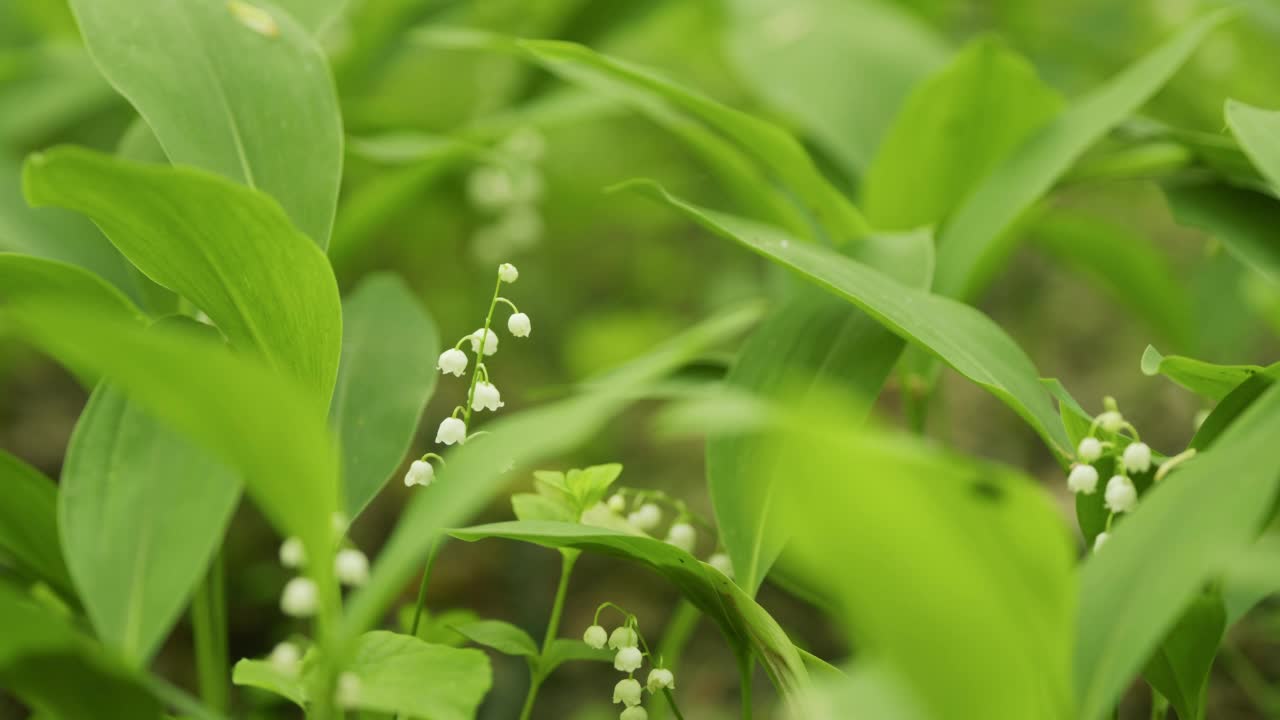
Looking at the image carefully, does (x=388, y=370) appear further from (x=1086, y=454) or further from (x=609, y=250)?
(x=609, y=250)

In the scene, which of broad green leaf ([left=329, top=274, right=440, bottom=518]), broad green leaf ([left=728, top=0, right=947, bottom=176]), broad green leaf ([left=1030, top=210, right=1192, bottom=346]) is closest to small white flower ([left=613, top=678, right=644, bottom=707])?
broad green leaf ([left=329, top=274, right=440, bottom=518])

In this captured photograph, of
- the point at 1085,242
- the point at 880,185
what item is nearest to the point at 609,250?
the point at 1085,242

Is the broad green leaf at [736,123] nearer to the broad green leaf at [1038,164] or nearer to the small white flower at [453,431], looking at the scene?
the broad green leaf at [1038,164]

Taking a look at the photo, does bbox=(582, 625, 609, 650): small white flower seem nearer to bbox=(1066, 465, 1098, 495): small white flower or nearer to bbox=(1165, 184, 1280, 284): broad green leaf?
bbox=(1066, 465, 1098, 495): small white flower

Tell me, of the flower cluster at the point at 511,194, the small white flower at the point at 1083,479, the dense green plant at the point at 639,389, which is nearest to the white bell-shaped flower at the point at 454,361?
the dense green plant at the point at 639,389

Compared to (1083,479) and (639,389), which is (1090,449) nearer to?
(1083,479)

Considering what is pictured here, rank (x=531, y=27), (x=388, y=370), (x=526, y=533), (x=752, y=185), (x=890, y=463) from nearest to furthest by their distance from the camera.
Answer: (x=890, y=463), (x=526, y=533), (x=388, y=370), (x=752, y=185), (x=531, y=27)

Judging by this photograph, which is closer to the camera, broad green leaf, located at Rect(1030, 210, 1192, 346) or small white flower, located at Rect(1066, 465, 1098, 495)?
small white flower, located at Rect(1066, 465, 1098, 495)
